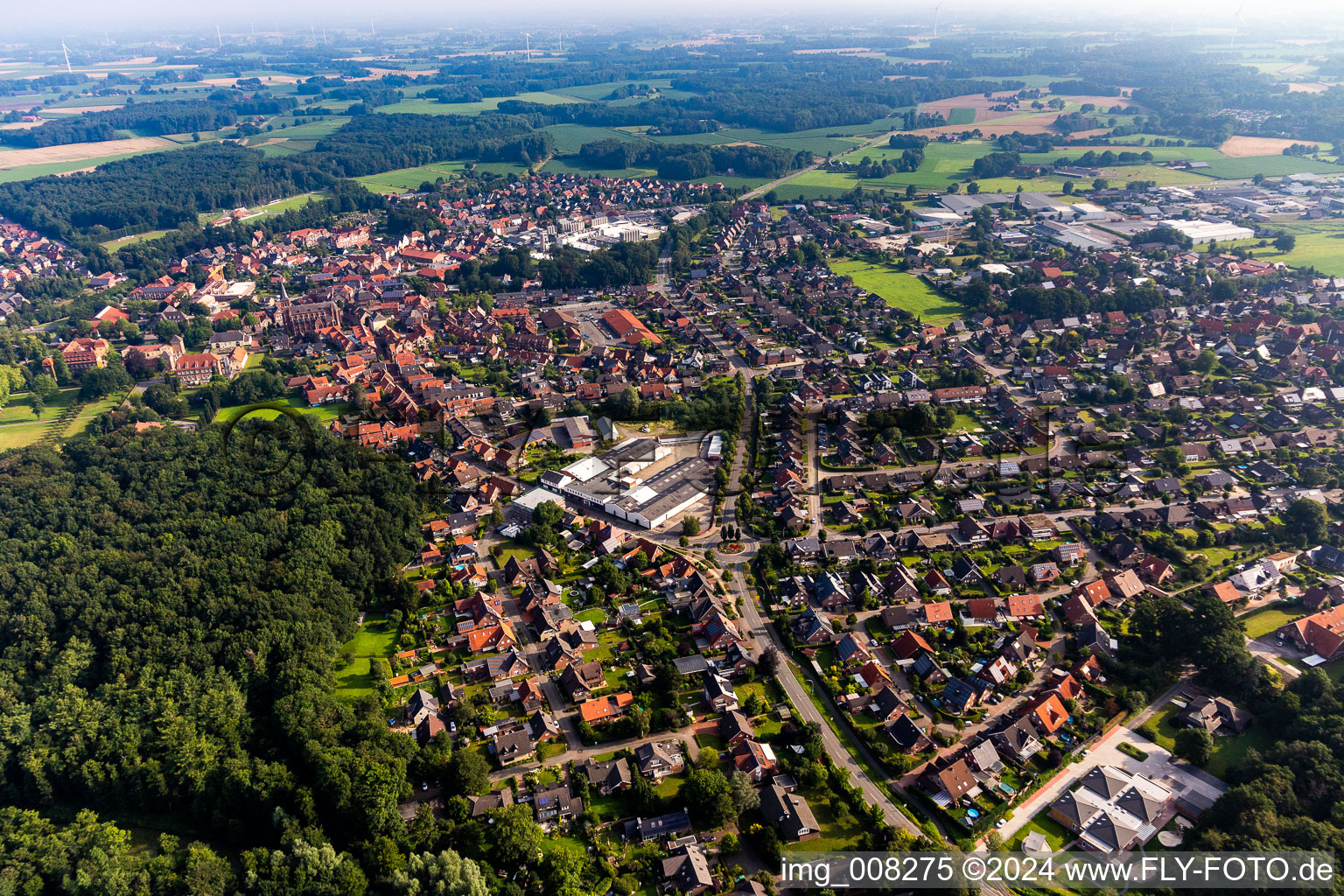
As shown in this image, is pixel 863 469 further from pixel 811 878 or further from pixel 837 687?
pixel 811 878

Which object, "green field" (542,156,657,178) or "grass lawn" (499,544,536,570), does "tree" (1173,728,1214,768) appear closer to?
"grass lawn" (499,544,536,570)

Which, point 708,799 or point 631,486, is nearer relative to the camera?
point 708,799

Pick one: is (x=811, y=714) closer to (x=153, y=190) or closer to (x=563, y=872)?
(x=563, y=872)

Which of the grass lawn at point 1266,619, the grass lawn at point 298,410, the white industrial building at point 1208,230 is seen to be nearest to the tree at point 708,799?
the grass lawn at point 1266,619

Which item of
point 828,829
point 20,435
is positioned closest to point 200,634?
point 828,829

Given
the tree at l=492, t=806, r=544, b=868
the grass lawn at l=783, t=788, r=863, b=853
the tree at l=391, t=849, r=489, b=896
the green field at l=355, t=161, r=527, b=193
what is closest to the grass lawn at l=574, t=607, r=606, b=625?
the tree at l=492, t=806, r=544, b=868
